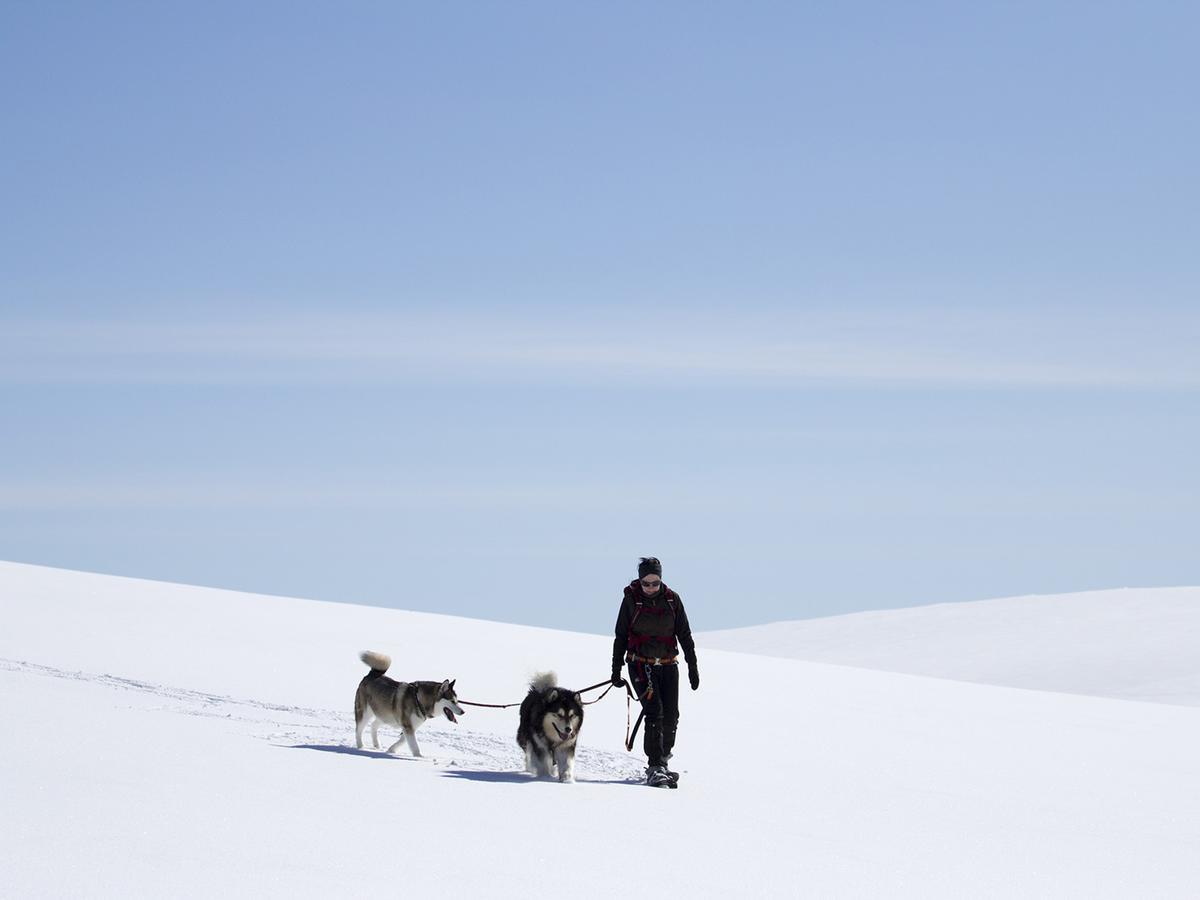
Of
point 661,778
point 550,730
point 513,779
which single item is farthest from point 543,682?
point 661,778

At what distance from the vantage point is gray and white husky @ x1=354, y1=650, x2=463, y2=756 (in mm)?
9695

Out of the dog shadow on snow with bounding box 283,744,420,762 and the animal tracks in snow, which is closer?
the dog shadow on snow with bounding box 283,744,420,762

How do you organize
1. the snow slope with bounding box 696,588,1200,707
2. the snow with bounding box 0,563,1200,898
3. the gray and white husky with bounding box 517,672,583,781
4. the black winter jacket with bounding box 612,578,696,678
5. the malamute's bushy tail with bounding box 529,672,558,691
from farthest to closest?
the snow slope with bounding box 696,588,1200,707 < the black winter jacket with bounding box 612,578,696,678 < the malamute's bushy tail with bounding box 529,672,558,691 < the gray and white husky with bounding box 517,672,583,781 < the snow with bounding box 0,563,1200,898

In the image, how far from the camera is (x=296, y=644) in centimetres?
1647

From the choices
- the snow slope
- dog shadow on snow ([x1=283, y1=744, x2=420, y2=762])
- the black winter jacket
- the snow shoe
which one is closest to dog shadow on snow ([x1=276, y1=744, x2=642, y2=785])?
dog shadow on snow ([x1=283, y1=744, x2=420, y2=762])

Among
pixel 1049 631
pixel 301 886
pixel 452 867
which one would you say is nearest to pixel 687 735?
pixel 452 867

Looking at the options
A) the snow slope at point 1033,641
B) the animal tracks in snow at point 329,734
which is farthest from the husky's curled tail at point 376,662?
the snow slope at point 1033,641

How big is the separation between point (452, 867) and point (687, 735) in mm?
6693

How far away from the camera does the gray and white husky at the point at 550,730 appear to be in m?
8.98

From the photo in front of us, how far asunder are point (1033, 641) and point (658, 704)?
71.0 ft

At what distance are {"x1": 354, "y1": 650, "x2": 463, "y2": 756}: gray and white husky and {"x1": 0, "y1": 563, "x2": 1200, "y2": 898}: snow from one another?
0.34 meters

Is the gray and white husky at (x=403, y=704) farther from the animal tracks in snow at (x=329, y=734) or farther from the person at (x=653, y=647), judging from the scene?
the person at (x=653, y=647)

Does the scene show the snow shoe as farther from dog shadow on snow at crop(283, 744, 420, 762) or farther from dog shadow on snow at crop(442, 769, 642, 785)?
dog shadow on snow at crop(283, 744, 420, 762)

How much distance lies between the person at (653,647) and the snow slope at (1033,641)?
15646 mm
